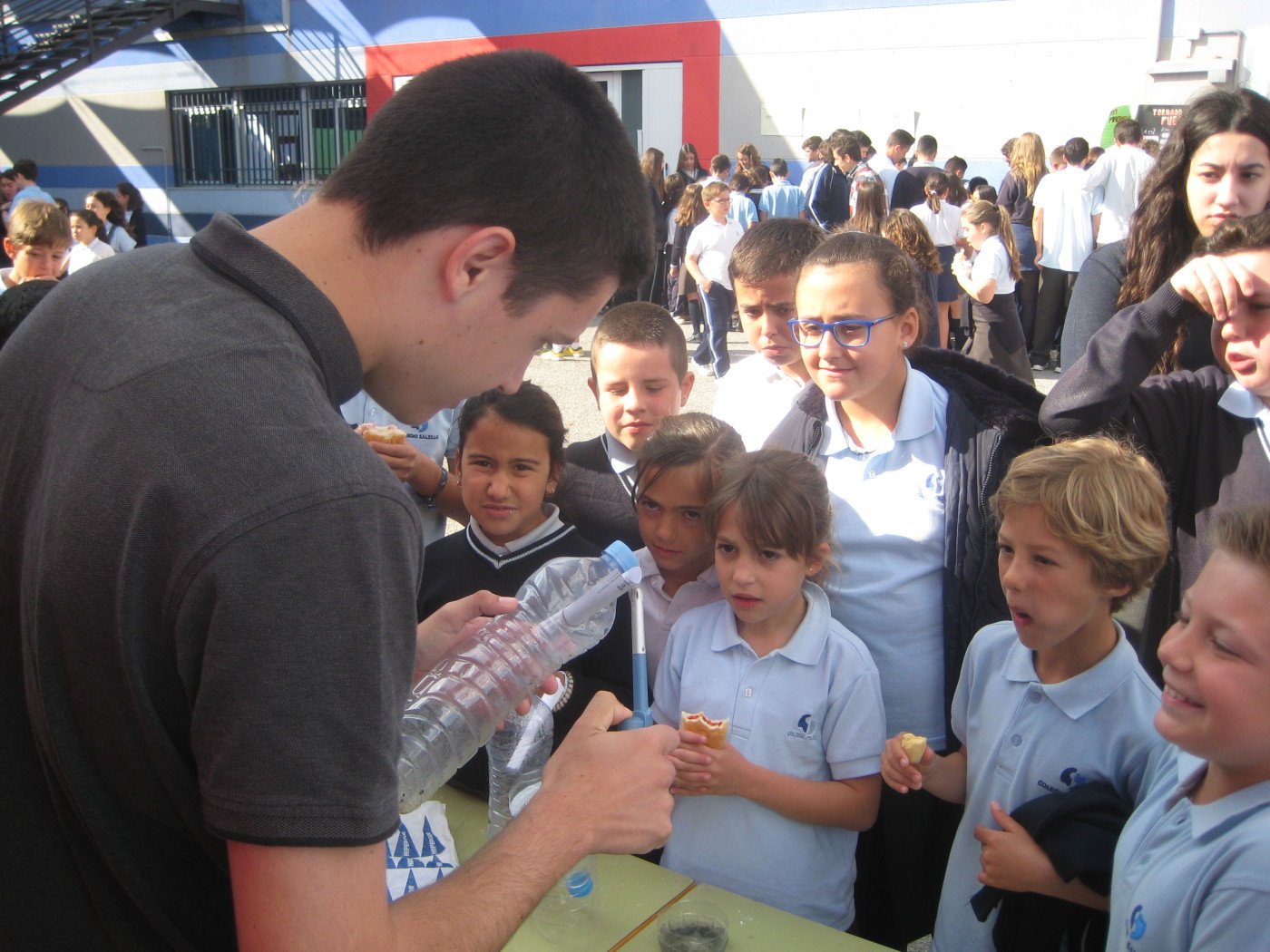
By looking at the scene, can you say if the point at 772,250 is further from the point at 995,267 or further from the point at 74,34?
the point at 74,34

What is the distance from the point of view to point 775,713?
84.8 inches

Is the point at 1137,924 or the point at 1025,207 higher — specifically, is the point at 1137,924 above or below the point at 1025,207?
below

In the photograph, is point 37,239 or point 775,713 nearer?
point 775,713

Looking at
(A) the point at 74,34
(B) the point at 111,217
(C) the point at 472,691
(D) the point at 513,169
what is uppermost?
(A) the point at 74,34

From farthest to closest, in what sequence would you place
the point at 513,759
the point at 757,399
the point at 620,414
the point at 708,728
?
the point at 757,399 < the point at 620,414 < the point at 513,759 < the point at 708,728

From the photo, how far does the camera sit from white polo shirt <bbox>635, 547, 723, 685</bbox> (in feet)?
8.11

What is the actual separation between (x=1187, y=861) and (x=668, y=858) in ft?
3.50

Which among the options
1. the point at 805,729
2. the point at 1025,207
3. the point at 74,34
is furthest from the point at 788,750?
the point at 74,34

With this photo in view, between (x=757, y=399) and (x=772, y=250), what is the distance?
0.48m

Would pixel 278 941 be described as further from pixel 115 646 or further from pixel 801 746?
pixel 801 746

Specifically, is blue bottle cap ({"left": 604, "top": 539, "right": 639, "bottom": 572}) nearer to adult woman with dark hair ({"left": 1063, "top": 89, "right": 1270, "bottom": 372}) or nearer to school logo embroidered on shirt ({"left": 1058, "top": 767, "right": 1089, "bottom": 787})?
school logo embroidered on shirt ({"left": 1058, "top": 767, "right": 1089, "bottom": 787})

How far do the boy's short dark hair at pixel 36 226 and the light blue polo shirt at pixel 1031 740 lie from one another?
187 inches

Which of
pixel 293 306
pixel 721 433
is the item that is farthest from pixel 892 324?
pixel 293 306

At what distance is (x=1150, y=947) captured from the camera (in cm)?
144
